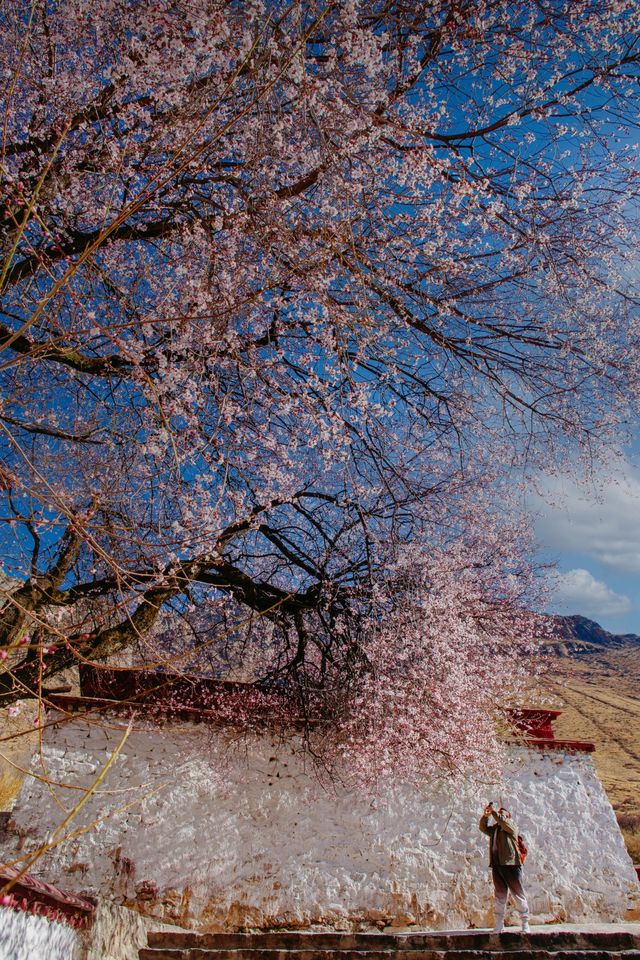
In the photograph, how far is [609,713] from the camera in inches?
1380

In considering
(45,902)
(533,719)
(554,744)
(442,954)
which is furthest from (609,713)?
(45,902)

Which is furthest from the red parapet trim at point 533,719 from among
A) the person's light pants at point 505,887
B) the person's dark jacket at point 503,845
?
the person's light pants at point 505,887

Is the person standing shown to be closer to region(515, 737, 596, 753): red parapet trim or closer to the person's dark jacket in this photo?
the person's dark jacket

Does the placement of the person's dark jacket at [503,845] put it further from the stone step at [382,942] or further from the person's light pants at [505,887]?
the stone step at [382,942]

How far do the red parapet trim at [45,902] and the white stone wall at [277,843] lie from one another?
3608 mm

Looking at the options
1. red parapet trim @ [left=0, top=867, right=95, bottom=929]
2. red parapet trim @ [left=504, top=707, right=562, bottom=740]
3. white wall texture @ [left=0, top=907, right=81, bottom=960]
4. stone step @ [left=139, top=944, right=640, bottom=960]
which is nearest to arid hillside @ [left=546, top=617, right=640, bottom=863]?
red parapet trim @ [left=504, top=707, right=562, bottom=740]

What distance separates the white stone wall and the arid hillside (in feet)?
8.33

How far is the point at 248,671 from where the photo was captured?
9.88 m

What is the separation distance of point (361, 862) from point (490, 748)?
248 centimetres

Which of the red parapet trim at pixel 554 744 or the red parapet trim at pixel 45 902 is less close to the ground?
the red parapet trim at pixel 554 744

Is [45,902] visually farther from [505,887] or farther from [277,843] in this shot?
[505,887]

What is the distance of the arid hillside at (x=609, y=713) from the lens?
16.0 metres

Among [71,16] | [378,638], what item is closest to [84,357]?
[71,16]

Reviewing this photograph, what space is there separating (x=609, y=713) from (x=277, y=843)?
33052 mm
